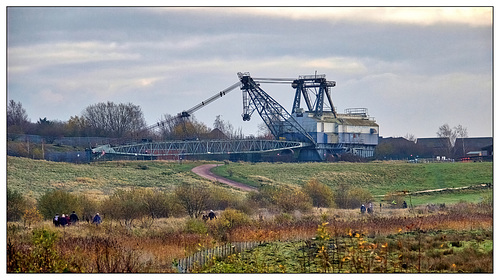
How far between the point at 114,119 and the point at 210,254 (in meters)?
70.5

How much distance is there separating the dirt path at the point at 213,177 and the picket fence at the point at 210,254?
28.2m

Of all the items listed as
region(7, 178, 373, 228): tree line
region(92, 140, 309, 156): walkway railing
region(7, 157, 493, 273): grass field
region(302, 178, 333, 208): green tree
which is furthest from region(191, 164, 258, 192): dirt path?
region(7, 178, 373, 228): tree line

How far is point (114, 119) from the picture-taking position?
89125mm

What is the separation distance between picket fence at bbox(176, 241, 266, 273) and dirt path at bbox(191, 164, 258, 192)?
2820 cm

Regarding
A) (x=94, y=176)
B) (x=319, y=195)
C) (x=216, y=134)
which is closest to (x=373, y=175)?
(x=319, y=195)

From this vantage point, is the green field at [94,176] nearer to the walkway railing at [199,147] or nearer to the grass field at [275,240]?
the grass field at [275,240]

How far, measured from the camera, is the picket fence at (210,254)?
19.5m

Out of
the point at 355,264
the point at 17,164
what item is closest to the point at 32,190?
the point at 17,164

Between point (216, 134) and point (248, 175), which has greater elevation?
point (216, 134)

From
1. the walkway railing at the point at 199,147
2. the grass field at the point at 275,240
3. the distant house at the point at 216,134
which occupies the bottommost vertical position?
the grass field at the point at 275,240

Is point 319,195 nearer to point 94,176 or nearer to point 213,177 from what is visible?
point 213,177

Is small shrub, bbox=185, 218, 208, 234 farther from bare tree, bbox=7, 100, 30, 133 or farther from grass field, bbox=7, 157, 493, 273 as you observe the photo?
bare tree, bbox=7, 100, 30, 133

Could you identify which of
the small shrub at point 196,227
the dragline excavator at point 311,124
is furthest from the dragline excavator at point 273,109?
the small shrub at point 196,227

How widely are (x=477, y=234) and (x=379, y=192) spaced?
2868cm
